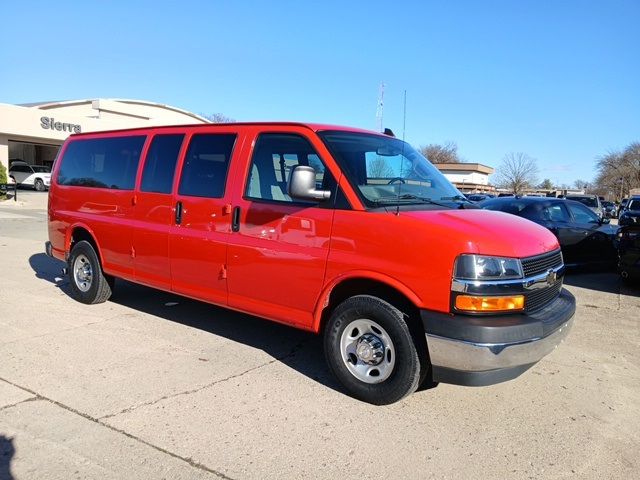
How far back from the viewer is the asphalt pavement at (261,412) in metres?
3.09

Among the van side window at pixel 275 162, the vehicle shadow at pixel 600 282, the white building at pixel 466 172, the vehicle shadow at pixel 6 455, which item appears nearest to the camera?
the vehicle shadow at pixel 6 455

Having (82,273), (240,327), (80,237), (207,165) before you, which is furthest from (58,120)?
(207,165)

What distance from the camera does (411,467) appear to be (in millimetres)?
3096

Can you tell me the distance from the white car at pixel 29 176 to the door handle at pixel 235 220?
117 ft

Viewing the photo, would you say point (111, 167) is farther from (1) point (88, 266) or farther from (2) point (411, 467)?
(2) point (411, 467)

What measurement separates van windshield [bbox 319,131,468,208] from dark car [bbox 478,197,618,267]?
505cm

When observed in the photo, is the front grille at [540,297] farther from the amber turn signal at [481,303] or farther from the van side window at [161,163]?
the van side window at [161,163]

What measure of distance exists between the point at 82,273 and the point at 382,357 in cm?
450

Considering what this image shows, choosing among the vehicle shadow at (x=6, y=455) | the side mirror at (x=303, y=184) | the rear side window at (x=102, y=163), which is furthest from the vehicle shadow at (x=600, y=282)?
the vehicle shadow at (x=6, y=455)

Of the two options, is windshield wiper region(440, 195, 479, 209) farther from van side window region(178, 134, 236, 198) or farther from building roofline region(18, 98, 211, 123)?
building roofline region(18, 98, 211, 123)

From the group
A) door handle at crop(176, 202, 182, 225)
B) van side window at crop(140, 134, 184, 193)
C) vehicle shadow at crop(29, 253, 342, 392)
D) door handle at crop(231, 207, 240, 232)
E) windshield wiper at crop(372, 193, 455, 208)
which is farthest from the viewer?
van side window at crop(140, 134, 184, 193)

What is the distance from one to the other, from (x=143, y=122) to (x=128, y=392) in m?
47.2

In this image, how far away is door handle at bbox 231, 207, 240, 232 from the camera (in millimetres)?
4613

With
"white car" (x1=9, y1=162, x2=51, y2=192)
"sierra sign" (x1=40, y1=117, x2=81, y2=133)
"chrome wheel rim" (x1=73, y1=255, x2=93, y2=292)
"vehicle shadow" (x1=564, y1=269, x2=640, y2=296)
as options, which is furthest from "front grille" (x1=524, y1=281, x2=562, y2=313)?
"sierra sign" (x1=40, y1=117, x2=81, y2=133)
